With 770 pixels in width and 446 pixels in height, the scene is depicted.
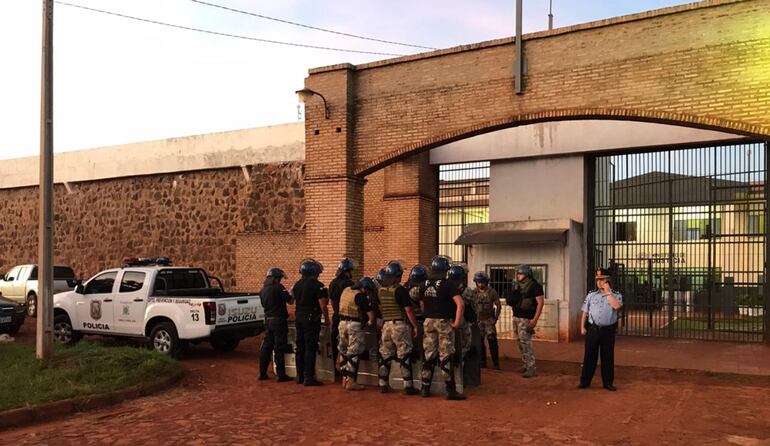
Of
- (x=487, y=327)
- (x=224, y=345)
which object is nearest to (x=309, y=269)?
(x=487, y=327)

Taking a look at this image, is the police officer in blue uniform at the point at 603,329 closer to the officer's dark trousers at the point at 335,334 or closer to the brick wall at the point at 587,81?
the officer's dark trousers at the point at 335,334

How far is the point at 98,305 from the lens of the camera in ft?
40.8

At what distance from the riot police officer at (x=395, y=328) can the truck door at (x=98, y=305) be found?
6310mm

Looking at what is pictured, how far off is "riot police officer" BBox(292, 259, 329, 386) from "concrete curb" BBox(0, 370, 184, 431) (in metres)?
2.04

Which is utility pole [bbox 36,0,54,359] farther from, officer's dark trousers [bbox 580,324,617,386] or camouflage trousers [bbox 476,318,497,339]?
officer's dark trousers [bbox 580,324,617,386]

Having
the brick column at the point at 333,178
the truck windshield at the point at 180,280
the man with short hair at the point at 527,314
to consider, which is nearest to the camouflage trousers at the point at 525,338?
the man with short hair at the point at 527,314

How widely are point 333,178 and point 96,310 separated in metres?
5.47

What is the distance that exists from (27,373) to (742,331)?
45.9 ft

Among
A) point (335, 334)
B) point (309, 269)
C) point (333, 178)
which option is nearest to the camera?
point (309, 269)

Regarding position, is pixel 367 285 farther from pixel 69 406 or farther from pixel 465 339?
pixel 69 406

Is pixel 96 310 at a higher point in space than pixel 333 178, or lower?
lower

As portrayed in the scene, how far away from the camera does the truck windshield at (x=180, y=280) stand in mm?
12078

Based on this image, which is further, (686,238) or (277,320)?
(686,238)

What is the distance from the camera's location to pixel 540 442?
6.22 m
